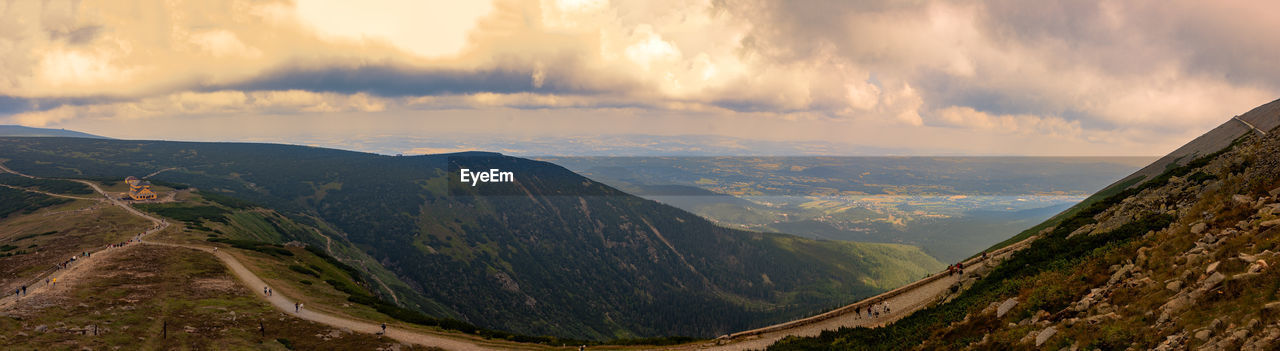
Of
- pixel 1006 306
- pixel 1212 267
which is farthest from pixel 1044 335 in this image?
pixel 1006 306

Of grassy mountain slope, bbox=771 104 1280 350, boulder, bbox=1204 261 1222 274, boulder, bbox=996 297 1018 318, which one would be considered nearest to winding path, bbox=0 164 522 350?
grassy mountain slope, bbox=771 104 1280 350

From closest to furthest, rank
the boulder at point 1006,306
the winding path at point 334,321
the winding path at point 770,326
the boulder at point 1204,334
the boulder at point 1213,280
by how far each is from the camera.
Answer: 1. the boulder at point 1204,334
2. the boulder at point 1213,280
3. the boulder at point 1006,306
4. the winding path at point 770,326
5. the winding path at point 334,321

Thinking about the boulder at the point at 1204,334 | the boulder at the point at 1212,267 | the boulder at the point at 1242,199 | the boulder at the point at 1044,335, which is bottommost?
the boulder at the point at 1044,335

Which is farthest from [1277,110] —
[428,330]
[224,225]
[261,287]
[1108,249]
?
[224,225]

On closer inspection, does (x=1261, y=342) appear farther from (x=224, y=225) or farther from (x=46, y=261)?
(x=224, y=225)

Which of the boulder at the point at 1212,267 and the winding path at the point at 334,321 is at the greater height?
the boulder at the point at 1212,267

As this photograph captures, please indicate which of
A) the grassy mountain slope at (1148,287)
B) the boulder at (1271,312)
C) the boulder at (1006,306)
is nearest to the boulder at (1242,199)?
the grassy mountain slope at (1148,287)

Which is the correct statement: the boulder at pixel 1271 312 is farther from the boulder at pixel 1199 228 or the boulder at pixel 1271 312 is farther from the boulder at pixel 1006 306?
the boulder at pixel 1006 306

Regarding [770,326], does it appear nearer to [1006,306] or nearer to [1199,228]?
[1006,306]
